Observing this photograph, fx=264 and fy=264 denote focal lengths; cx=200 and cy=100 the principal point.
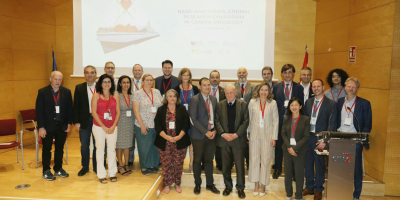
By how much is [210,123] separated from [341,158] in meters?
1.66

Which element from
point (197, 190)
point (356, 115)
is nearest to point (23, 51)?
point (197, 190)

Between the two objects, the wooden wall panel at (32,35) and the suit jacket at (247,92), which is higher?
the wooden wall panel at (32,35)

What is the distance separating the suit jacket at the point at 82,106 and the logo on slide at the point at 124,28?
6.19ft

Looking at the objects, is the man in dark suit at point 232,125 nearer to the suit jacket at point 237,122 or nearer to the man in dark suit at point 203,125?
the suit jacket at point 237,122

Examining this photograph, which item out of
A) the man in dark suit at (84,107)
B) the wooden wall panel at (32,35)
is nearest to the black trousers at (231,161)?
the man in dark suit at (84,107)

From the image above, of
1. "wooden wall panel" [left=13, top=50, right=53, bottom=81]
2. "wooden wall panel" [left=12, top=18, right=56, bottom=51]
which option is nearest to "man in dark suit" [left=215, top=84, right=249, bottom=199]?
"wooden wall panel" [left=13, top=50, right=53, bottom=81]

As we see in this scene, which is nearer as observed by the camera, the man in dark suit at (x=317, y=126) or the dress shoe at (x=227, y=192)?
the man in dark suit at (x=317, y=126)

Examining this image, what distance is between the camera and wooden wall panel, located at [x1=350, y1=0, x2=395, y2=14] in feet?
13.3

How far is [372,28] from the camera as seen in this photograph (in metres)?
4.20

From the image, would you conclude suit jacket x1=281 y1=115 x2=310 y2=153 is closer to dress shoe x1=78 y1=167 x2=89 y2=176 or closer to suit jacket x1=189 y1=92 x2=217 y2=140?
suit jacket x1=189 y1=92 x2=217 y2=140

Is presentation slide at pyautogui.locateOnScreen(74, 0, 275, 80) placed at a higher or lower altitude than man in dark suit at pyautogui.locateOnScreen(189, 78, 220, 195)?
higher

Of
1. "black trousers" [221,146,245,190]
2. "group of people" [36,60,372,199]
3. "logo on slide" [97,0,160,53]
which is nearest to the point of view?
"group of people" [36,60,372,199]

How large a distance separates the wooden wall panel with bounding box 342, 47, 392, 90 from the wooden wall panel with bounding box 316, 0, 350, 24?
997 millimetres

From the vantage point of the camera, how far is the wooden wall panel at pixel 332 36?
5.01 meters
